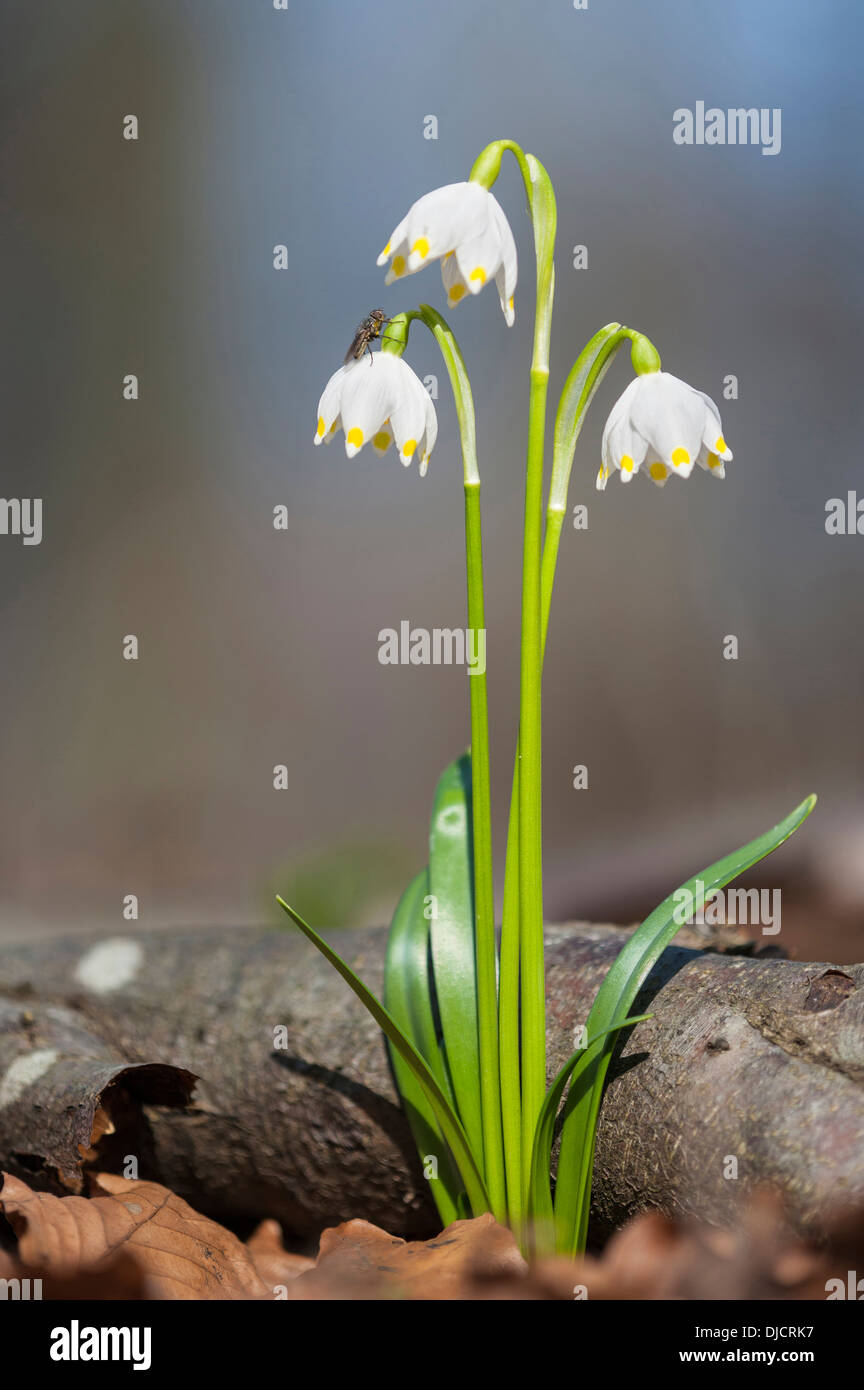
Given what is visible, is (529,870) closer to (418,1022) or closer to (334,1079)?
(418,1022)

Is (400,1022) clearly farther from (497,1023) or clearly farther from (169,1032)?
(169,1032)

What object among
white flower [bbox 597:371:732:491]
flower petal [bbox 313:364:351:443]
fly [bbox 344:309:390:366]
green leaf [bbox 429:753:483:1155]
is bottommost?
green leaf [bbox 429:753:483:1155]

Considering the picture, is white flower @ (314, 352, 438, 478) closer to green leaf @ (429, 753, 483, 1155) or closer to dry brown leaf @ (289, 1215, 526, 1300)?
green leaf @ (429, 753, 483, 1155)

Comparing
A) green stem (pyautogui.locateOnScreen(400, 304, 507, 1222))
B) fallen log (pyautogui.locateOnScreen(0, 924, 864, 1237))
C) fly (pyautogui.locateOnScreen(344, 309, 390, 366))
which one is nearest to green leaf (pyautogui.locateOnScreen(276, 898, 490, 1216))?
green stem (pyautogui.locateOnScreen(400, 304, 507, 1222))

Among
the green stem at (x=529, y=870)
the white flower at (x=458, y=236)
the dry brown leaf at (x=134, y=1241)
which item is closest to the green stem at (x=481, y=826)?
the green stem at (x=529, y=870)

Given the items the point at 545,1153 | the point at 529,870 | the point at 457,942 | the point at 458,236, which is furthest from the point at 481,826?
the point at 458,236

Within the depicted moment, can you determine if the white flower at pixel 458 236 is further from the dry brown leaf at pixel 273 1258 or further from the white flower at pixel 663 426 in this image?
the dry brown leaf at pixel 273 1258
